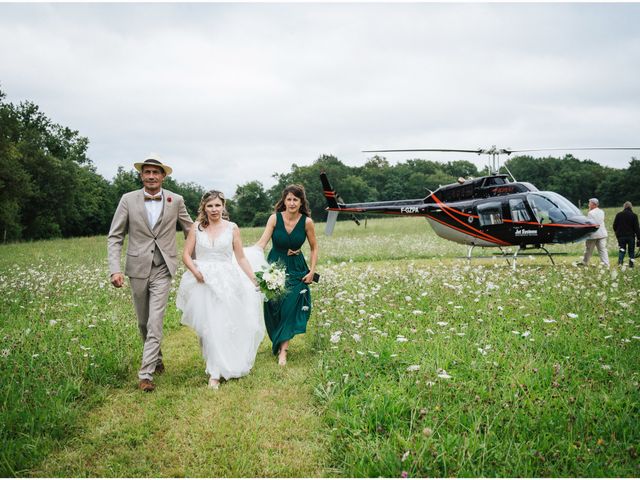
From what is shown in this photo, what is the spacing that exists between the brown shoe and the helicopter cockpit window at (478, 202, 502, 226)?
12037mm

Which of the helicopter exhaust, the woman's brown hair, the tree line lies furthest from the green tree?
the woman's brown hair

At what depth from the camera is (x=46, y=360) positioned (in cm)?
569

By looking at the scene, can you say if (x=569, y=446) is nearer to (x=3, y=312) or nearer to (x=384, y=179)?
(x=3, y=312)

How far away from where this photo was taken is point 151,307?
5.79 metres

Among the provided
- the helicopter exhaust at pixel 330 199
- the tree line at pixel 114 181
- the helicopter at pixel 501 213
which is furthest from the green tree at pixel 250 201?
the helicopter at pixel 501 213

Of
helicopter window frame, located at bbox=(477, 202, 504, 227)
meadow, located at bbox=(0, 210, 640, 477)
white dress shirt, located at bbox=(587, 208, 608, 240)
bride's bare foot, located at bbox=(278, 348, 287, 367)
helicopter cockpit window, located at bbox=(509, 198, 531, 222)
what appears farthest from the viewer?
helicopter window frame, located at bbox=(477, 202, 504, 227)

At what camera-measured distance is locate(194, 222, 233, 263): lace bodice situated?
6.10 meters

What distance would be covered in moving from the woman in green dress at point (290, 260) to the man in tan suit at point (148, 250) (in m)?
1.55

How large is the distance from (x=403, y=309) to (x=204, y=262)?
3.68 m

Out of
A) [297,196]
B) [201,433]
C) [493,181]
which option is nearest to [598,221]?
[493,181]

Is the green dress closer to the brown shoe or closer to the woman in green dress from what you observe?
the woman in green dress

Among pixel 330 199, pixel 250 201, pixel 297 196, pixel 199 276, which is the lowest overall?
pixel 199 276

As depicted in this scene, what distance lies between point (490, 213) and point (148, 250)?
11.7 meters

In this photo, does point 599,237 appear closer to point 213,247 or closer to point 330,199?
point 330,199
